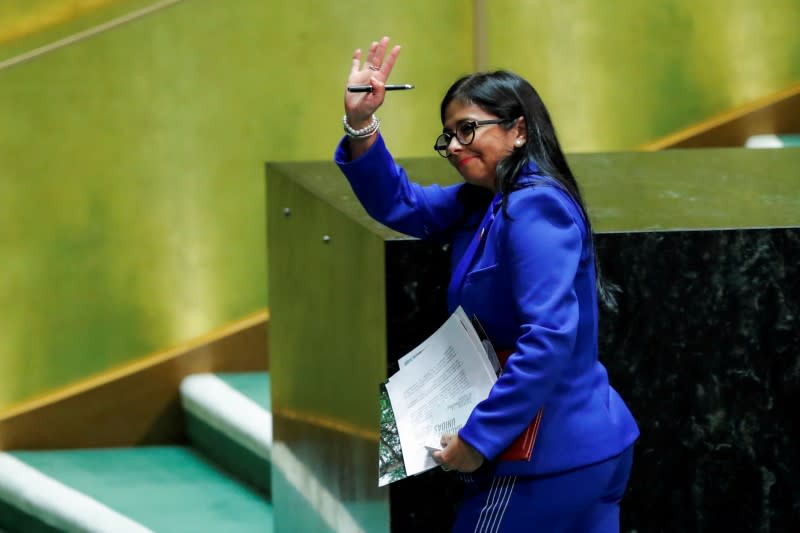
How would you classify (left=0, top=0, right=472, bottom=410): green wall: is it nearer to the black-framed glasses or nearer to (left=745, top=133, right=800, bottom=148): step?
(left=745, top=133, right=800, bottom=148): step

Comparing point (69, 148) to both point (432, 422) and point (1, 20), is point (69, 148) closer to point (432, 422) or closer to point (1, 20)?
point (1, 20)

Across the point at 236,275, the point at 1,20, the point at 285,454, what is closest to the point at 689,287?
the point at 285,454

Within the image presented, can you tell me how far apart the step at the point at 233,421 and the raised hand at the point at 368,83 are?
1778 millimetres

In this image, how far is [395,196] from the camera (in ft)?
7.34

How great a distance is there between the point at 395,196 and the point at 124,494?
194 cm

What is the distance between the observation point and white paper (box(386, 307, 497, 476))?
1.91m

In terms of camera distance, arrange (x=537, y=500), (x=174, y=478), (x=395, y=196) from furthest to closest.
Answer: (x=174, y=478), (x=395, y=196), (x=537, y=500)

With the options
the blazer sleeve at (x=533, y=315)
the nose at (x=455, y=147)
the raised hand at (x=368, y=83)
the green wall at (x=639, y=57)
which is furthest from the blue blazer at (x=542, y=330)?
the green wall at (x=639, y=57)

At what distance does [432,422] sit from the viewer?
195 centimetres

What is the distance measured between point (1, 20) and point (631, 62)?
2.11 m

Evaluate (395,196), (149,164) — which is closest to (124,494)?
(149,164)

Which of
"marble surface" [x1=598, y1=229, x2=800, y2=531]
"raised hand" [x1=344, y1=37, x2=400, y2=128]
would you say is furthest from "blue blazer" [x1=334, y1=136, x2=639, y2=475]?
"marble surface" [x1=598, y1=229, x2=800, y2=531]

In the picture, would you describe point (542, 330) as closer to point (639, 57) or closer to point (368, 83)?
point (368, 83)

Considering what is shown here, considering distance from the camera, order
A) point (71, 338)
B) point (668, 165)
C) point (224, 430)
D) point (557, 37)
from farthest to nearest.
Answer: point (557, 37), point (71, 338), point (224, 430), point (668, 165)
